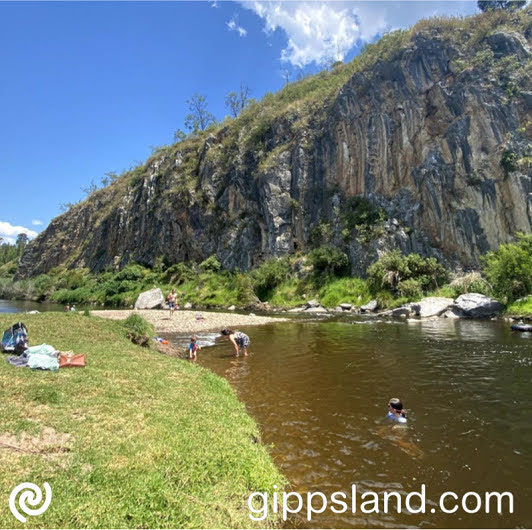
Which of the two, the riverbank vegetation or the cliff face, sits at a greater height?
the cliff face

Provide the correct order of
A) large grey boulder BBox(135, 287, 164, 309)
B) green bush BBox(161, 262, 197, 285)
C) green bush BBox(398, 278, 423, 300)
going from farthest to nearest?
1. green bush BBox(161, 262, 197, 285)
2. large grey boulder BBox(135, 287, 164, 309)
3. green bush BBox(398, 278, 423, 300)

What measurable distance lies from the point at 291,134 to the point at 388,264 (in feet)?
125

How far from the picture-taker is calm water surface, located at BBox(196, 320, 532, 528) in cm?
762

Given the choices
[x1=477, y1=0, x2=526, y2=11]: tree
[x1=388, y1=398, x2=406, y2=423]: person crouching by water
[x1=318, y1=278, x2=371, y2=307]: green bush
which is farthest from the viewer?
[x1=477, y1=0, x2=526, y2=11]: tree

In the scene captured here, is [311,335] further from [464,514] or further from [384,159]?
[384,159]

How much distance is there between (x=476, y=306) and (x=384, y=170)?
2835cm

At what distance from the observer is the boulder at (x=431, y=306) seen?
122ft

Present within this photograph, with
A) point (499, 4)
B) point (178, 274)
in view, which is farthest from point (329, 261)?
point (499, 4)

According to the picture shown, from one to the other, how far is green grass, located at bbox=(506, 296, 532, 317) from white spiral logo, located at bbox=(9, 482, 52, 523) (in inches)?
1447

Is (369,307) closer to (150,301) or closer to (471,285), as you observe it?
(471,285)

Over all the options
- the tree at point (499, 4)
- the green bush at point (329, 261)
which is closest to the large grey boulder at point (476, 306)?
the green bush at point (329, 261)

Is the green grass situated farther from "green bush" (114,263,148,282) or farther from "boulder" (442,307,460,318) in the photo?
"green bush" (114,263,148,282)

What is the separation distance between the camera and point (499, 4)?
57094 millimetres

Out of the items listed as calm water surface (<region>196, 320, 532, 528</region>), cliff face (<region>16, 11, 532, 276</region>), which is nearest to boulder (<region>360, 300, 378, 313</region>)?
cliff face (<region>16, 11, 532, 276</region>)
